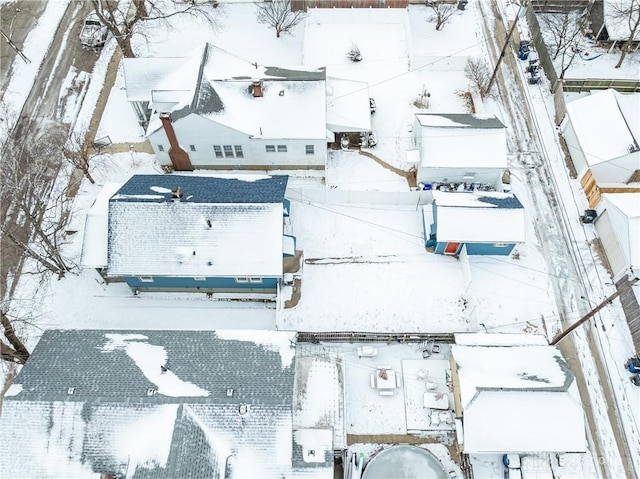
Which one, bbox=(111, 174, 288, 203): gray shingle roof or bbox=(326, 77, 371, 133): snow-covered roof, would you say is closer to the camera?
bbox=(111, 174, 288, 203): gray shingle roof

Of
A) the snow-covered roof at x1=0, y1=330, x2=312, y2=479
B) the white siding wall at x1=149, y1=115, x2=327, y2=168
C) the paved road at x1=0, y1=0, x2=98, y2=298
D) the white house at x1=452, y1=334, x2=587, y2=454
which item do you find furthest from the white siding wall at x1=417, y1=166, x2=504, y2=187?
the paved road at x1=0, y1=0, x2=98, y2=298

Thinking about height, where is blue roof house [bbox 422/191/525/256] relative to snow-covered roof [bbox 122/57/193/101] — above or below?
below

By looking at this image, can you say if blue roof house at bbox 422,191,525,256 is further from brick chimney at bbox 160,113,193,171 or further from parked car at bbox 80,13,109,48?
parked car at bbox 80,13,109,48

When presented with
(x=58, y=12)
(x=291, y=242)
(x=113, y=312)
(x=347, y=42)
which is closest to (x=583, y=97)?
(x=347, y=42)

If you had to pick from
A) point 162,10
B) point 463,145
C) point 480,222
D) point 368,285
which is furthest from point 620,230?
point 162,10

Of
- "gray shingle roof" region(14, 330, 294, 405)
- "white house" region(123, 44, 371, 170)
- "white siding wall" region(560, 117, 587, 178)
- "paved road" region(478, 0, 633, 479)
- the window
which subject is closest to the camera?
"gray shingle roof" region(14, 330, 294, 405)

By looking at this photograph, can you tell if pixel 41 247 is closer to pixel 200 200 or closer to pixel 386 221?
pixel 200 200

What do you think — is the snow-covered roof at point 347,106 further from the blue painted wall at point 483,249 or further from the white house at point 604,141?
the white house at point 604,141

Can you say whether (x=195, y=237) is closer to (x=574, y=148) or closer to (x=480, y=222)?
(x=480, y=222)
